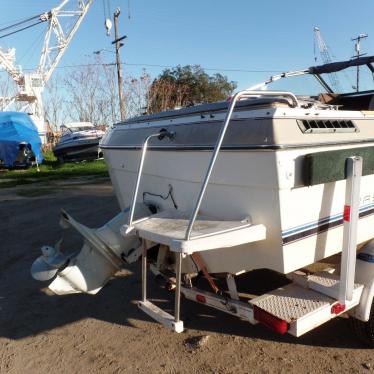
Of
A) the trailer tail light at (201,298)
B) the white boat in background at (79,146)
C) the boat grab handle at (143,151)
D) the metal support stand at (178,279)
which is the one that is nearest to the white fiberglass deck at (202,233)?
the metal support stand at (178,279)

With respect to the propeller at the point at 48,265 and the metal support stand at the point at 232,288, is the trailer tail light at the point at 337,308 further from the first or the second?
the propeller at the point at 48,265

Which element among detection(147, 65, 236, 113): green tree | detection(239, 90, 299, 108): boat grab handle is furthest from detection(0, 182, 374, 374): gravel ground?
detection(147, 65, 236, 113): green tree

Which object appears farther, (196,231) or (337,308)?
(337,308)

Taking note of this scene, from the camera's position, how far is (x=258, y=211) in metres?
2.62

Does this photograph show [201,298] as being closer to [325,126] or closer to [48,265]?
[48,265]

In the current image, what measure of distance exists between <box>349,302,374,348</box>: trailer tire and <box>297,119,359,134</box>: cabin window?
1.22 meters

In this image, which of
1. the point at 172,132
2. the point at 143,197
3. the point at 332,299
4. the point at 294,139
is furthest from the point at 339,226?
the point at 143,197

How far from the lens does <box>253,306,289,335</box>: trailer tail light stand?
8.45 feet

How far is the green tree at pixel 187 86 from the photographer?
23523 mm

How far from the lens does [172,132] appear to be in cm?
317

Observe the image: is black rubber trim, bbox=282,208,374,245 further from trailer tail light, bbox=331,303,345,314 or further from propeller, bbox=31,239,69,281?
propeller, bbox=31,239,69,281

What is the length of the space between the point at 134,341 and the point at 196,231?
4.26ft

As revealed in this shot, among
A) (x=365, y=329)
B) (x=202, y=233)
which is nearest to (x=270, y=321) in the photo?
(x=202, y=233)

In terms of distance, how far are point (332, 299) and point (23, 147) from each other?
1594 centimetres
